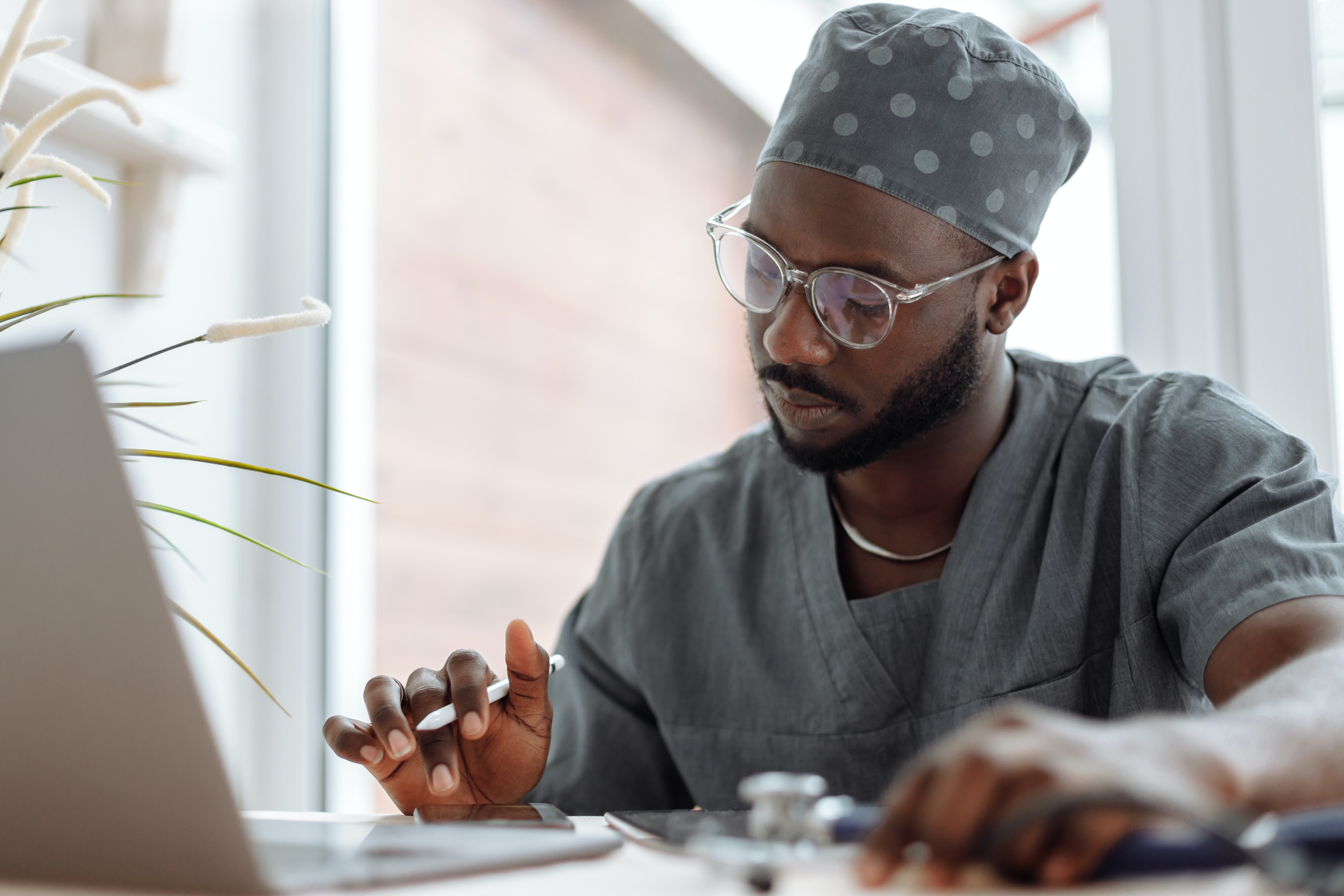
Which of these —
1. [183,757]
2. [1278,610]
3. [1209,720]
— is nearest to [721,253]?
[1278,610]

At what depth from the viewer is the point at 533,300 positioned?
1.92 meters

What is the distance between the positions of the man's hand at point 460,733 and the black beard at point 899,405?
356 millimetres

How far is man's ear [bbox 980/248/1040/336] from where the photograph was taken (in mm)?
1195

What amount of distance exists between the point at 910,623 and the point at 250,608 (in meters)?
1.06

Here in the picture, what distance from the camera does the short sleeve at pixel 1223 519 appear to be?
2.81ft

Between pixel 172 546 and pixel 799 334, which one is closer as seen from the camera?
pixel 172 546

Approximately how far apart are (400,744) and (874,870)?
53cm

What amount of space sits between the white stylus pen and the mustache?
365mm

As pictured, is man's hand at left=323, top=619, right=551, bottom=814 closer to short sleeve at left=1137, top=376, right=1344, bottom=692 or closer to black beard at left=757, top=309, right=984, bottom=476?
black beard at left=757, top=309, right=984, bottom=476

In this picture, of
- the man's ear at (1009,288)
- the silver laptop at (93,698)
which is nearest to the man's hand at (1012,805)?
the silver laptop at (93,698)

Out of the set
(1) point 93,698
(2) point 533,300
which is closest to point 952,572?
(1) point 93,698

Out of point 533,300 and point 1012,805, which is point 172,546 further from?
point 533,300

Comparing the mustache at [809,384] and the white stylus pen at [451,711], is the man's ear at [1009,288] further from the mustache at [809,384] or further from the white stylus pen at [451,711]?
the white stylus pen at [451,711]

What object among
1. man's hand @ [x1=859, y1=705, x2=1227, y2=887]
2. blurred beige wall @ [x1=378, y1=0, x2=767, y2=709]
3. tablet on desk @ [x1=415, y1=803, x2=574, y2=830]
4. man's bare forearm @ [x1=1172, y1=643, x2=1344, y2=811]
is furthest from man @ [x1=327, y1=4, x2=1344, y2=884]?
blurred beige wall @ [x1=378, y1=0, x2=767, y2=709]
